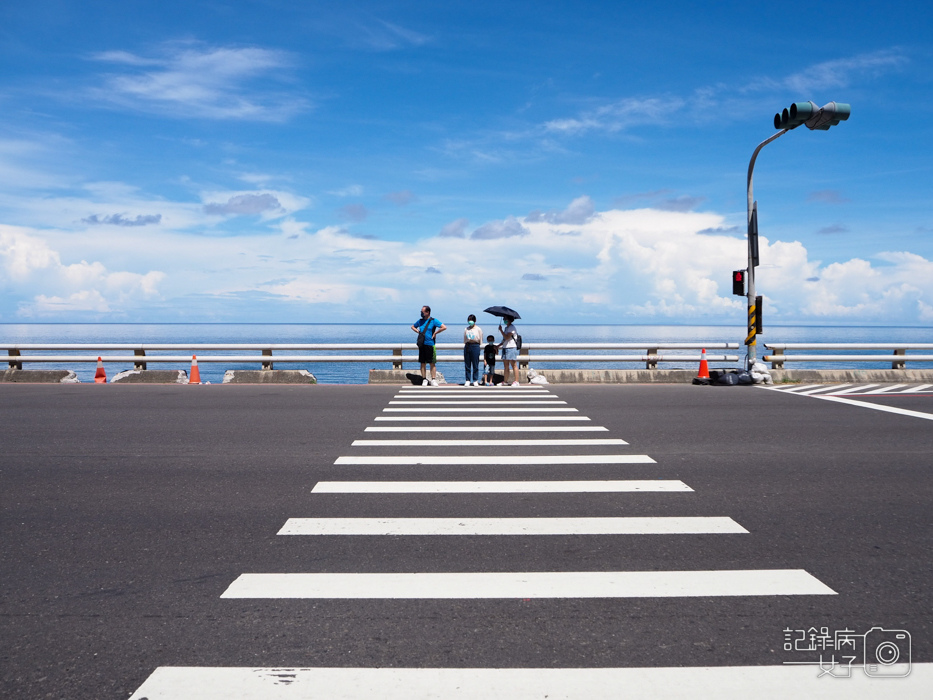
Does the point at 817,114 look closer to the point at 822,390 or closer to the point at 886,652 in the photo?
the point at 822,390

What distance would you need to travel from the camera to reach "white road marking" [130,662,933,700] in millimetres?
3174

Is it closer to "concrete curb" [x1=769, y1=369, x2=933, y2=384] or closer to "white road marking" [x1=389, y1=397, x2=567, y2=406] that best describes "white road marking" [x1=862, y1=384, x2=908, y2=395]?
"concrete curb" [x1=769, y1=369, x2=933, y2=384]

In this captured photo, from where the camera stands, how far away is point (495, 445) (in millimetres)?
9281

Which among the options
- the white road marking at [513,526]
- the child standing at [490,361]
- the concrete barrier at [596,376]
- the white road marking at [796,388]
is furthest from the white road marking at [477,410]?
the white road marking at [796,388]

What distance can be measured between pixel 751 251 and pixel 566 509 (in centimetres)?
1508

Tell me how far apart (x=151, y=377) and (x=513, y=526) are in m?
16.6

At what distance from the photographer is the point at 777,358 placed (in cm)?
1970

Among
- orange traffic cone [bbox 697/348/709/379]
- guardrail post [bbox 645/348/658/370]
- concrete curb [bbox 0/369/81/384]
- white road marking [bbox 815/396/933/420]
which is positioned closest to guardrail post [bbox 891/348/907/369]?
orange traffic cone [bbox 697/348/709/379]

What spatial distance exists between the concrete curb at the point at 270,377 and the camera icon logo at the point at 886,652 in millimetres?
17027

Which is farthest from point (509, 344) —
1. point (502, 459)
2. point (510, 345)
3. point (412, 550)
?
point (412, 550)

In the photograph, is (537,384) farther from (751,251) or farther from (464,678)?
(464,678)

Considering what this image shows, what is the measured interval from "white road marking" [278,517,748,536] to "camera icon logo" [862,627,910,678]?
1.76 metres

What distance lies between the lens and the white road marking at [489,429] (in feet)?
34.3

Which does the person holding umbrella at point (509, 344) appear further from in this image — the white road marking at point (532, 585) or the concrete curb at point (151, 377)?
the white road marking at point (532, 585)
